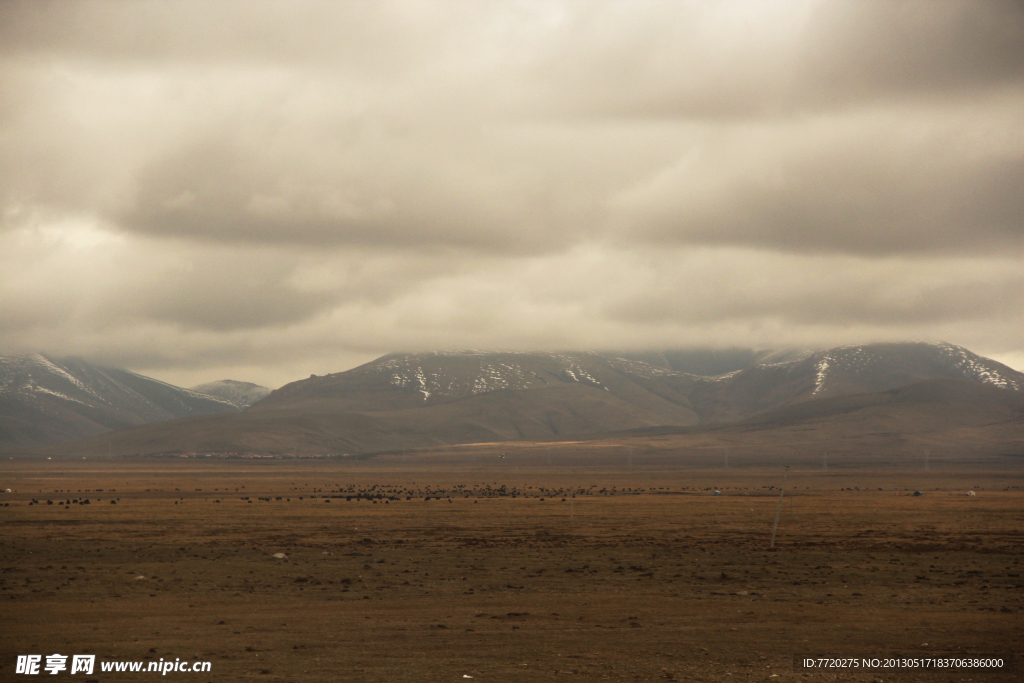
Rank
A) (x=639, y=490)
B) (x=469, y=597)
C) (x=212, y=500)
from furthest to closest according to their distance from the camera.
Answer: (x=639, y=490) → (x=212, y=500) → (x=469, y=597)

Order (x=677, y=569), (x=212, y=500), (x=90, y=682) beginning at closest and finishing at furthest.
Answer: (x=90, y=682)
(x=677, y=569)
(x=212, y=500)

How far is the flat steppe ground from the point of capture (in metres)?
26.5

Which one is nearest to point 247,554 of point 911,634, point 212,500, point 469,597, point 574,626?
point 469,597

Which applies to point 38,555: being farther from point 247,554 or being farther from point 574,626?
point 574,626

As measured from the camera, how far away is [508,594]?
40.2 m

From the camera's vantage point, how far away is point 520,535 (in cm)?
6788

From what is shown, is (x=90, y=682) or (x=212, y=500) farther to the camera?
(x=212, y=500)

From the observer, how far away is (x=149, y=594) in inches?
1571

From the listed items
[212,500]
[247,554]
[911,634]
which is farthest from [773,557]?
[212,500]

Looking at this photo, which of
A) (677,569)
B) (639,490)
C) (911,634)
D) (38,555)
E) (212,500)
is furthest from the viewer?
Answer: (639,490)

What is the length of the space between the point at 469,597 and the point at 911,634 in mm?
16456

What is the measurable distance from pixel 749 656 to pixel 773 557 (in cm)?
2948

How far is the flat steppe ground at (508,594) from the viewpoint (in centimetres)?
2650

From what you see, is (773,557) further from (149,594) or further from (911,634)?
(149,594)
